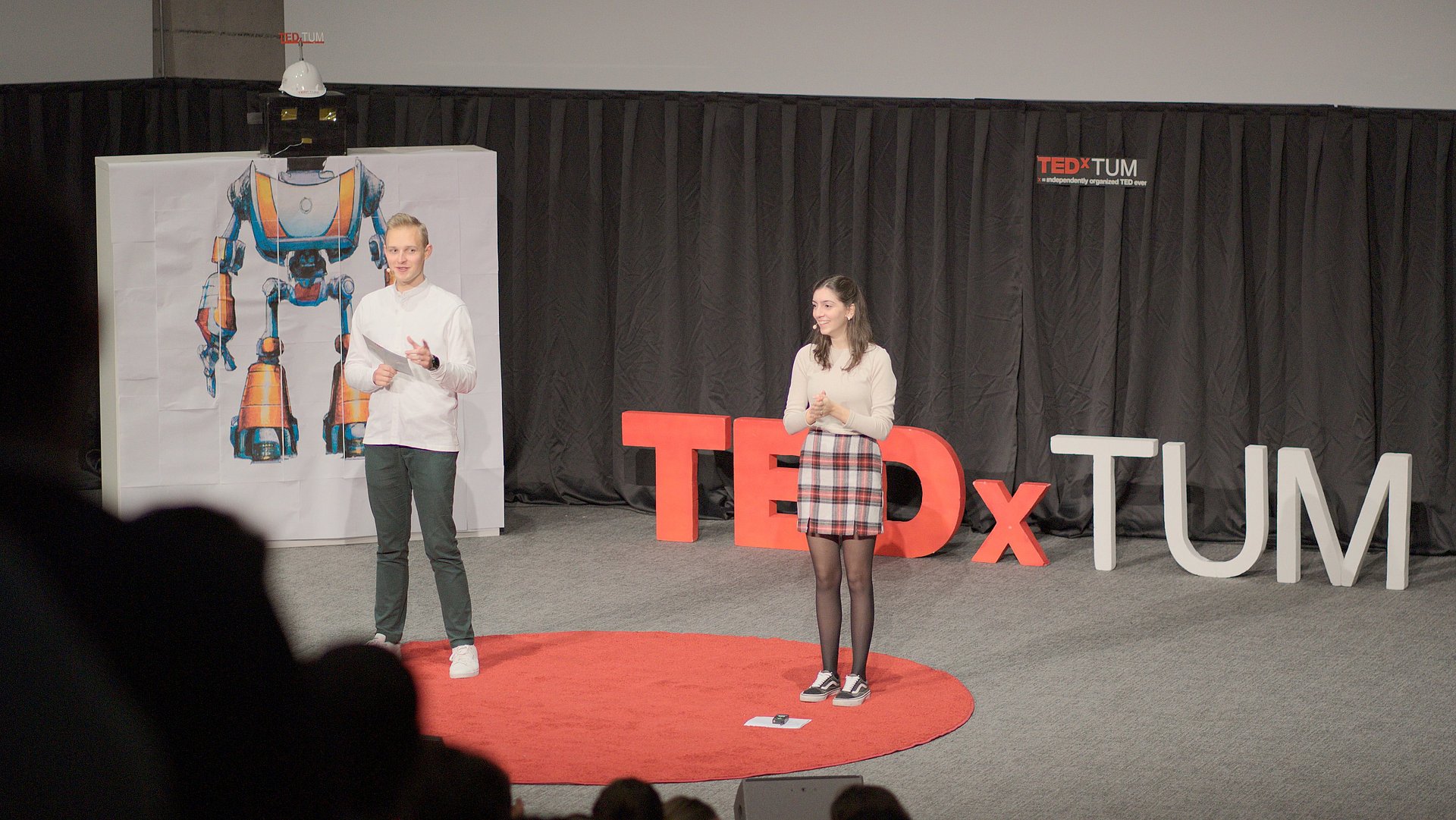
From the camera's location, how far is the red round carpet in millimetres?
3725

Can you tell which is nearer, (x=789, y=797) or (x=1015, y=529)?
(x=789, y=797)

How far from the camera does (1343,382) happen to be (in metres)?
6.76

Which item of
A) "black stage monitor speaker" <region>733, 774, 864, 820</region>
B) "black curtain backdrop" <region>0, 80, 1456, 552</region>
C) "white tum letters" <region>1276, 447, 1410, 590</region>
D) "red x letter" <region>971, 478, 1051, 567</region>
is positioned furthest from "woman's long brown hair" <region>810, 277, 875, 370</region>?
"black curtain backdrop" <region>0, 80, 1456, 552</region>

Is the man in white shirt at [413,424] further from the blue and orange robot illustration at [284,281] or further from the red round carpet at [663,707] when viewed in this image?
the blue and orange robot illustration at [284,281]

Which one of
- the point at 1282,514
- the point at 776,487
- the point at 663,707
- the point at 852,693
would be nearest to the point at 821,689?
the point at 852,693

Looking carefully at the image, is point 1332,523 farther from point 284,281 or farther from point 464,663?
point 284,281

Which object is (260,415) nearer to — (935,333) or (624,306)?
(624,306)

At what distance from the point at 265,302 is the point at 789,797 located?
16.1 feet

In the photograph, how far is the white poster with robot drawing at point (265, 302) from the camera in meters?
6.38

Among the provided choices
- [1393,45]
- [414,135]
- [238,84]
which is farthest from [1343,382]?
[238,84]

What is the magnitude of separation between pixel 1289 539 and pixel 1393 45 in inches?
99.7

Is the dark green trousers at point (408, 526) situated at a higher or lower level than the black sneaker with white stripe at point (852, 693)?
higher

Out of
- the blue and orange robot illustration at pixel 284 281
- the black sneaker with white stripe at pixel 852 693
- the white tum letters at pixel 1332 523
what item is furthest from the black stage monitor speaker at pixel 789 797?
the blue and orange robot illustration at pixel 284 281

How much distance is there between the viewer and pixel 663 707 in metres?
4.23
